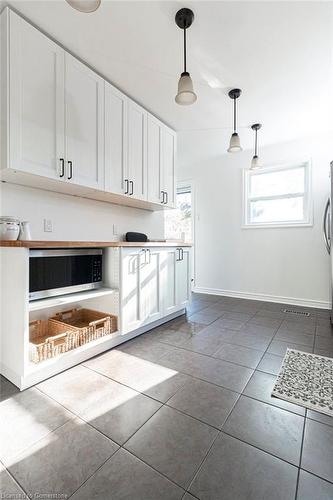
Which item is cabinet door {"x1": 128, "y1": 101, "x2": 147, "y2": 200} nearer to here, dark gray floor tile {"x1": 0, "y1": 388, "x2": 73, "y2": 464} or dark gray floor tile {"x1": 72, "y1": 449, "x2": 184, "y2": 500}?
dark gray floor tile {"x1": 0, "y1": 388, "x2": 73, "y2": 464}

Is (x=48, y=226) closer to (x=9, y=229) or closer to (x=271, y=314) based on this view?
(x=9, y=229)

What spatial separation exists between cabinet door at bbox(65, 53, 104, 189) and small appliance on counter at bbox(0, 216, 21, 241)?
22.1 inches

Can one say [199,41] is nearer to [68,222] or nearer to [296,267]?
[68,222]

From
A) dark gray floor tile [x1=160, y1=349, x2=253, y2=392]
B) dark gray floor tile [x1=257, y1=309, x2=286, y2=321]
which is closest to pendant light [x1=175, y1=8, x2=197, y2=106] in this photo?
dark gray floor tile [x1=160, y1=349, x2=253, y2=392]

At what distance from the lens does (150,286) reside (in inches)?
95.9

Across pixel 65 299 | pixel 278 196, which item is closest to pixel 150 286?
pixel 65 299

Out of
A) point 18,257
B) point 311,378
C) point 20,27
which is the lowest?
point 311,378

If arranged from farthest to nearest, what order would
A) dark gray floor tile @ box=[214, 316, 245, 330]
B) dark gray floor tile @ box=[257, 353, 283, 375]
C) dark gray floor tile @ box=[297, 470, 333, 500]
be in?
dark gray floor tile @ box=[214, 316, 245, 330], dark gray floor tile @ box=[257, 353, 283, 375], dark gray floor tile @ box=[297, 470, 333, 500]

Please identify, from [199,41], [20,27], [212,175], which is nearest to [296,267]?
[212,175]

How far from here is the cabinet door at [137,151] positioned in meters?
2.56

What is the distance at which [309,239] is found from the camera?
3.47 meters

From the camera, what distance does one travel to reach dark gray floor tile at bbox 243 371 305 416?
1.34m

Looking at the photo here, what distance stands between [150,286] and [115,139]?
60.4 inches

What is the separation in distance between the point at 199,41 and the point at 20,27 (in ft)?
4.26
